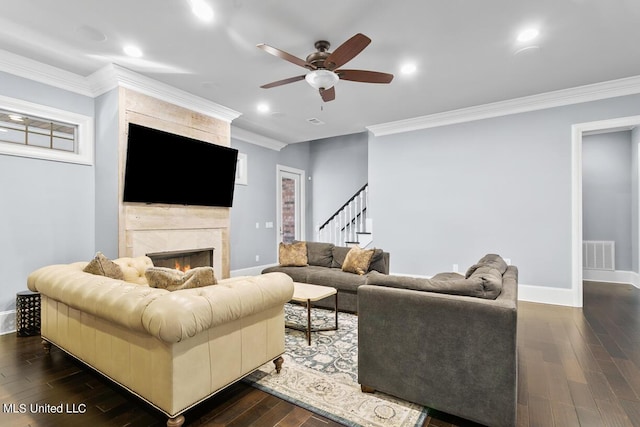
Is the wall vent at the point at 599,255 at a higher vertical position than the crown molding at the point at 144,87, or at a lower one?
lower

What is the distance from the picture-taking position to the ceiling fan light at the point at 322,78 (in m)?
3.04

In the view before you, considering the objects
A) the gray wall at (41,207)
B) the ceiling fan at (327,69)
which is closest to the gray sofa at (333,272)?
the ceiling fan at (327,69)

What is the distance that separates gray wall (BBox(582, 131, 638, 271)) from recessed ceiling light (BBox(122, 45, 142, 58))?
25.0 ft

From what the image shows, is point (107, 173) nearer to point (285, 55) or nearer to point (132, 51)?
point (132, 51)

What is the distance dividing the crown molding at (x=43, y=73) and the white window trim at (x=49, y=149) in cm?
30

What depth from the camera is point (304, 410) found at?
1998mm

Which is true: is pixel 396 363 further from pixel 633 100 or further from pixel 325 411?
pixel 633 100

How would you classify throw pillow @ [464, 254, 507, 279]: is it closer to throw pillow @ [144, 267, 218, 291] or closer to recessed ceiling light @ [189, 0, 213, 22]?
throw pillow @ [144, 267, 218, 291]

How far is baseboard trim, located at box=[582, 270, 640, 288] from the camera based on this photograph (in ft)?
18.4

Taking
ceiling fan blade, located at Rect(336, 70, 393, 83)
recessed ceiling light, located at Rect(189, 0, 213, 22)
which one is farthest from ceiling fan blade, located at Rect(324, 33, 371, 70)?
recessed ceiling light, located at Rect(189, 0, 213, 22)

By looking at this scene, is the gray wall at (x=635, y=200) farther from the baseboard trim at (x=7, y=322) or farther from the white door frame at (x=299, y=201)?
the baseboard trim at (x=7, y=322)

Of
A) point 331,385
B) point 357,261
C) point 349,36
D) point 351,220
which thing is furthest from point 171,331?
point 351,220

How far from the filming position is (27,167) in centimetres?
351

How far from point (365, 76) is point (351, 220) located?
4271 mm
